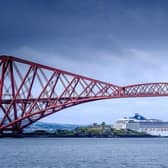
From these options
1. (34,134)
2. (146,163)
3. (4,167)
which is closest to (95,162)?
(146,163)

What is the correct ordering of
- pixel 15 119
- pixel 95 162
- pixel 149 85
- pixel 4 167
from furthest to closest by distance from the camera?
pixel 149 85 → pixel 15 119 → pixel 95 162 → pixel 4 167

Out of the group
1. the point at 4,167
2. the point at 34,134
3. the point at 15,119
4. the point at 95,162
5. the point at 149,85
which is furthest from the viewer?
the point at 34,134

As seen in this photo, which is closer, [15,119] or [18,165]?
[18,165]

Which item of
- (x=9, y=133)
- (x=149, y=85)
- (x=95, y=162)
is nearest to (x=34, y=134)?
(x=9, y=133)

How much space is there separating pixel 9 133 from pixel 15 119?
1091 centimetres

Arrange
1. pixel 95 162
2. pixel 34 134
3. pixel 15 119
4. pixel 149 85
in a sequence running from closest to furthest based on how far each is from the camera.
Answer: pixel 95 162, pixel 15 119, pixel 149 85, pixel 34 134

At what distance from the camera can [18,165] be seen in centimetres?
5403

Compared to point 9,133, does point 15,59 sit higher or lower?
higher

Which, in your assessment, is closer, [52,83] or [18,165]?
[18,165]

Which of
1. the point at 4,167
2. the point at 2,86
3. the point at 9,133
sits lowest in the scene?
the point at 4,167

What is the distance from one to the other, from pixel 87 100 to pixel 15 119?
39.4 feet

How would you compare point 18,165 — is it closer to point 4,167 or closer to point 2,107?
point 4,167

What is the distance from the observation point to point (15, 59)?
338ft

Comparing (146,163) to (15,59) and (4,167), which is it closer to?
(4,167)
